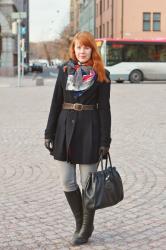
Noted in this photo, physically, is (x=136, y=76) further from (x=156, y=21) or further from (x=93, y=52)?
(x=93, y=52)

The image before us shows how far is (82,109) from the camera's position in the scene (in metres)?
4.88

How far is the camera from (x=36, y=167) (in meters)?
8.81

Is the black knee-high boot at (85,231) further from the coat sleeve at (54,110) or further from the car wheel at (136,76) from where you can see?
the car wheel at (136,76)

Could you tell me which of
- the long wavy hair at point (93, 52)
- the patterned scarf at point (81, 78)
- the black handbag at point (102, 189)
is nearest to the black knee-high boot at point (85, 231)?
the black handbag at point (102, 189)

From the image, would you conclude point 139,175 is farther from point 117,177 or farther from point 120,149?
point 117,177

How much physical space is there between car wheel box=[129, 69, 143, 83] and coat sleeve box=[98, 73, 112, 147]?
35510 mm

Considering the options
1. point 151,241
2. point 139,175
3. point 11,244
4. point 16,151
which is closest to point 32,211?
point 11,244

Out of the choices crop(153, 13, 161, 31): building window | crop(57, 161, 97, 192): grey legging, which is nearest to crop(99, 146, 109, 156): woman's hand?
crop(57, 161, 97, 192): grey legging

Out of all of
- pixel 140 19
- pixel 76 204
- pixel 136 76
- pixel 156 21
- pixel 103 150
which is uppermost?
pixel 140 19

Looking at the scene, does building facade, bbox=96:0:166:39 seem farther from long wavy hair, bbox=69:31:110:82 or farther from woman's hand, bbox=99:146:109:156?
woman's hand, bbox=99:146:109:156

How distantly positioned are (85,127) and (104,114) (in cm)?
19

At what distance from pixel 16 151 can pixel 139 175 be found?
2896 mm

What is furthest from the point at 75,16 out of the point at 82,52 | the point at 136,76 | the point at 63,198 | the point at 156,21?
the point at 82,52

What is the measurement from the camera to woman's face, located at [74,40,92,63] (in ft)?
15.7
